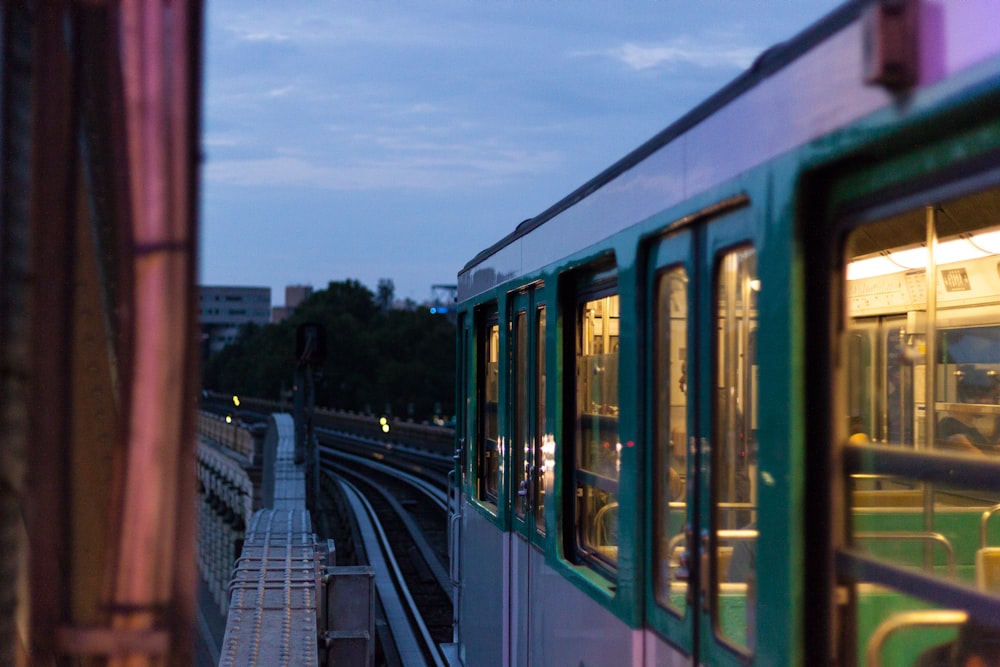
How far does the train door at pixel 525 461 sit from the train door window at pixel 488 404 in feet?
2.46

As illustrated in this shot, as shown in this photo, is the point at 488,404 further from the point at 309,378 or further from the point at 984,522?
the point at 309,378

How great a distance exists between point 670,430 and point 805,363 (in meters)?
1.25

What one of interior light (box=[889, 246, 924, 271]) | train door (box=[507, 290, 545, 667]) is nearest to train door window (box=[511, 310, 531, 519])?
train door (box=[507, 290, 545, 667])

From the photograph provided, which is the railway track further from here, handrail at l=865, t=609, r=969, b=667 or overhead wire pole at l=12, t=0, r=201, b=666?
overhead wire pole at l=12, t=0, r=201, b=666

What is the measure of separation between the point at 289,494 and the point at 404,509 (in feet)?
21.6

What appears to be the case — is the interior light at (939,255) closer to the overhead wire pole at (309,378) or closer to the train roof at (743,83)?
the train roof at (743,83)

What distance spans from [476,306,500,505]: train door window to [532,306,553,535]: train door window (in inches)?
54.7

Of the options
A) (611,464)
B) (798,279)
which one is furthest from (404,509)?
(798,279)

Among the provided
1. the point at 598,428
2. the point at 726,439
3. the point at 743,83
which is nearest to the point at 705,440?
the point at 726,439

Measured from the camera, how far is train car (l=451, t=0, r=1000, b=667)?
8.16 ft

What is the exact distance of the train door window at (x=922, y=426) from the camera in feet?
8.49

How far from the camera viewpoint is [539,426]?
6.39 meters

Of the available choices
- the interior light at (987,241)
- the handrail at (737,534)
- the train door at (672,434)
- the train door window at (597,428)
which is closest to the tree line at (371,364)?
the train door window at (597,428)

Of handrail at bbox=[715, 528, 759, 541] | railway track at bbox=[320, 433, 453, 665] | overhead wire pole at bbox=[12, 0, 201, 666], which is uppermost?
overhead wire pole at bbox=[12, 0, 201, 666]
